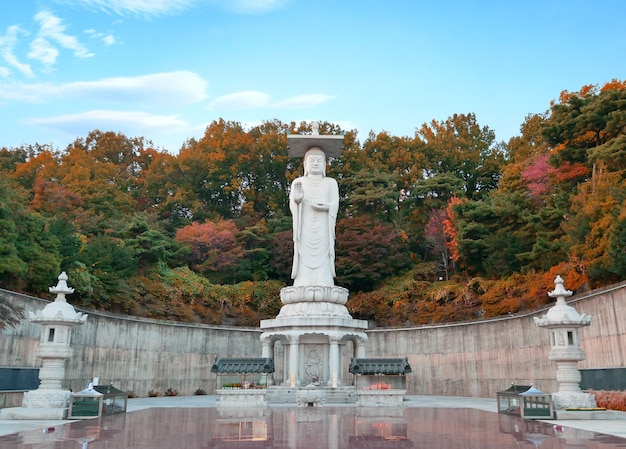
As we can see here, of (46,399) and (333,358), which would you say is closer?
(46,399)

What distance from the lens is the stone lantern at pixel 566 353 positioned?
1461 centimetres

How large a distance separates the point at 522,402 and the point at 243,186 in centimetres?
3321

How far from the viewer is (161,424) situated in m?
12.3

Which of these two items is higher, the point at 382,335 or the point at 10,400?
the point at 382,335

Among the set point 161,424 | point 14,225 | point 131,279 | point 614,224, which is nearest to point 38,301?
point 14,225

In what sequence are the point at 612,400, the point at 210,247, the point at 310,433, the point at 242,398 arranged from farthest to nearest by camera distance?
the point at 210,247
the point at 242,398
the point at 612,400
the point at 310,433

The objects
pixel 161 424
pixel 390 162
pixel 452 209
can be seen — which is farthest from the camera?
pixel 390 162

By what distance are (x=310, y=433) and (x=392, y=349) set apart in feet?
65.7

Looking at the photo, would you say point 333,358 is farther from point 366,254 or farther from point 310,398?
point 366,254

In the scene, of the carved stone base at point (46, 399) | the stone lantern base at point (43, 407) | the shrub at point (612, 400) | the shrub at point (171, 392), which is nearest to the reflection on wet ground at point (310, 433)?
the stone lantern base at point (43, 407)

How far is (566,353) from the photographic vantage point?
49.8 feet

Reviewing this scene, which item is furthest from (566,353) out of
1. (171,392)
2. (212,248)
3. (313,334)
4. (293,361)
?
(212,248)

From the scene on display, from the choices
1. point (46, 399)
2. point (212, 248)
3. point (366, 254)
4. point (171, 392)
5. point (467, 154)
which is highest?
point (467, 154)

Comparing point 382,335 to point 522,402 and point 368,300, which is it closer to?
point 368,300
